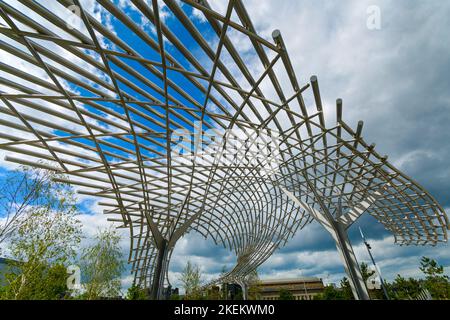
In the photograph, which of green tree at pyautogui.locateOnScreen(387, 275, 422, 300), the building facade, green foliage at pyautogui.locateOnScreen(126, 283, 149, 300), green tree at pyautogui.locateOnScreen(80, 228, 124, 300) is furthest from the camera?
the building facade

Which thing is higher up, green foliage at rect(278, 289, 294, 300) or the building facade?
the building facade


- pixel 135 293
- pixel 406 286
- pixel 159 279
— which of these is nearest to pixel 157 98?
pixel 159 279

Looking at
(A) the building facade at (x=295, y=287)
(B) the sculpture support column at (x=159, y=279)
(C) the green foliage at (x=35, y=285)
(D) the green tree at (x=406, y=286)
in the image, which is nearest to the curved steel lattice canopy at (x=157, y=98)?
(B) the sculpture support column at (x=159, y=279)

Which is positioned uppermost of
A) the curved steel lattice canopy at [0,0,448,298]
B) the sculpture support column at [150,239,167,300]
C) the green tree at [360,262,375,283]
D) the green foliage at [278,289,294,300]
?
the curved steel lattice canopy at [0,0,448,298]

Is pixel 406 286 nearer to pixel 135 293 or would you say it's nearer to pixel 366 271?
pixel 366 271

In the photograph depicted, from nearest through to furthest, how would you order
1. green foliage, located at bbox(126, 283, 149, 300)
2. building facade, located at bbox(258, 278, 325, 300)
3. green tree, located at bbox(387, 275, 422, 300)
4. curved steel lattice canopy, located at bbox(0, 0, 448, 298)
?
1. curved steel lattice canopy, located at bbox(0, 0, 448, 298)
2. green foliage, located at bbox(126, 283, 149, 300)
3. green tree, located at bbox(387, 275, 422, 300)
4. building facade, located at bbox(258, 278, 325, 300)

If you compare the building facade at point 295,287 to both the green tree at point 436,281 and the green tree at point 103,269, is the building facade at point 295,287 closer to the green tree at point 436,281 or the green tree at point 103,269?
the green tree at point 436,281

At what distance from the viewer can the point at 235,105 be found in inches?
520

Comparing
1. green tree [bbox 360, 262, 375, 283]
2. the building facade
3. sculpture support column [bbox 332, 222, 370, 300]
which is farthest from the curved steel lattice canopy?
the building facade

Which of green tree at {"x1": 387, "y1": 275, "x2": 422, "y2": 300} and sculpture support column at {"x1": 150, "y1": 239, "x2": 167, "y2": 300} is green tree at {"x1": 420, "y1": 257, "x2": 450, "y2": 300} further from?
sculpture support column at {"x1": 150, "y1": 239, "x2": 167, "y2": 300}

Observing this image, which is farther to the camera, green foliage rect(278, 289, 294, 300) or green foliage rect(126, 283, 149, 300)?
green foliage rect(278, 289, 294, 300)
